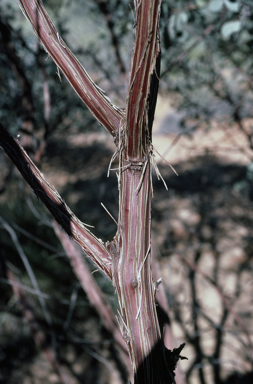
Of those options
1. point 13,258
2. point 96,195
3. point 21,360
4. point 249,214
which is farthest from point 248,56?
point 21,360

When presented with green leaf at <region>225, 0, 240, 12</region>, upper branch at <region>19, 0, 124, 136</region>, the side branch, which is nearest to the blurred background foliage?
green leaf at <region>225, 0, 240, 12</region>

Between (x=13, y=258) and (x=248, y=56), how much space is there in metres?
2.93

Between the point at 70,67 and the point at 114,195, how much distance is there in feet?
9.17

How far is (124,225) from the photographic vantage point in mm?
614

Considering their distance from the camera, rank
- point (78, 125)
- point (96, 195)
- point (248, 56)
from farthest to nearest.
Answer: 1. point (96, 195)
2. point (78, 125)
3. point (248, 56)

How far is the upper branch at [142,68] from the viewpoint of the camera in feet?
1.67

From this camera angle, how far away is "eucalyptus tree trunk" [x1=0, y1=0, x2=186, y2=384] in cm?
59

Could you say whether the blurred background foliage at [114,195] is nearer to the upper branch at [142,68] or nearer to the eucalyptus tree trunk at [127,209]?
the eucalyptus tree trunk at [127,209]

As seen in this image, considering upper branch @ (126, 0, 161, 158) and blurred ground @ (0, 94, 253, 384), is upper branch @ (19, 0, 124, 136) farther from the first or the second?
blurred ground @ (0, 94, 253, 384)

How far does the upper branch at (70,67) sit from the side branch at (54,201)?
0.57 ft

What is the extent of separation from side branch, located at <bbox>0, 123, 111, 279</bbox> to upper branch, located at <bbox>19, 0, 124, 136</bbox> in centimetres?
17

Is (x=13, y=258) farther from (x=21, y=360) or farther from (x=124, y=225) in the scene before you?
(x=124, y=225)

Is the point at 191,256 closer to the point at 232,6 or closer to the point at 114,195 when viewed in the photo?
the point at 114,195

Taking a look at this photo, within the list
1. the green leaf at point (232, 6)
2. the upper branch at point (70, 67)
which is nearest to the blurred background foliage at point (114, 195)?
the green leaf at point (232, 6)
